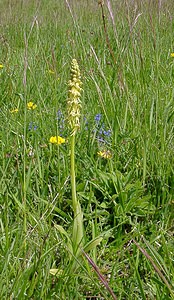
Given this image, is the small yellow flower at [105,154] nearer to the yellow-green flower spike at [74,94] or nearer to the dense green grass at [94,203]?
the dense green grass at [94,203]

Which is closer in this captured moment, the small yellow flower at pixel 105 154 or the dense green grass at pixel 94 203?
the dense green grass at pixel 94 203

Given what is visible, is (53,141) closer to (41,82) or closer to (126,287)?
(126,287)

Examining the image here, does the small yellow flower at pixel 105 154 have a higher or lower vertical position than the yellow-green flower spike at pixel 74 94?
lower

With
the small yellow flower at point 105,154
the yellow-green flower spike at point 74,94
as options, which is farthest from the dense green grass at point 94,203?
the yellow-green flower spike at point 74,94

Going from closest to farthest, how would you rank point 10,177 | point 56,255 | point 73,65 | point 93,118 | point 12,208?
point 73,65
point 56,255
point 12,208
point 10,177
point 93,118

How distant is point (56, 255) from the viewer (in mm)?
954

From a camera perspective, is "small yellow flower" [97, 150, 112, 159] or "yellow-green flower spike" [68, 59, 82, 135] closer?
"yellow-green flower spike" [68, 59, 82, 135]

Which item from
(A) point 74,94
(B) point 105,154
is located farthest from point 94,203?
(A) point 74,94

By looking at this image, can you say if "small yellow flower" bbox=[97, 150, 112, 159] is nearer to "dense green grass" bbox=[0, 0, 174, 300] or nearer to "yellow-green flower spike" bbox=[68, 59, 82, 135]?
"dense green grass" bbox=[0, 0, 174, 300]

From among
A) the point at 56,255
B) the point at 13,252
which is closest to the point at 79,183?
the point at 56,255

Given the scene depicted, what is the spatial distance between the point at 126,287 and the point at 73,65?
504mm

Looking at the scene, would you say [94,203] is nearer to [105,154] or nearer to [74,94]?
[105,154]

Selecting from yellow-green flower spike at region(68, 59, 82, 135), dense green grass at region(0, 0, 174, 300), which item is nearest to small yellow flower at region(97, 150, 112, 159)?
dense green grass at region(0, 0, 174, 300)

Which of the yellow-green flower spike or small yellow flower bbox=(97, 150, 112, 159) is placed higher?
the yellow-green flower spike
